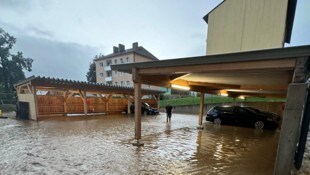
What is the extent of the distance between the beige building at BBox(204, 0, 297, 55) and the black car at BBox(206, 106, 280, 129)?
389 centimetres

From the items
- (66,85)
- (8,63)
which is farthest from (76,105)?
(8,63)

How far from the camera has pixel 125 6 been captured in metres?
12.9

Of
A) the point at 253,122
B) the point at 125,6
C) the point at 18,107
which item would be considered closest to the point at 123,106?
the point at 18,107

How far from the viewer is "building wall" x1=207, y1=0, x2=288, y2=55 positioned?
8.35 metres

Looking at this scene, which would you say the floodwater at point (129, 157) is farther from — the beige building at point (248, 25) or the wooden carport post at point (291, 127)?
the beige building at point (248, 25)

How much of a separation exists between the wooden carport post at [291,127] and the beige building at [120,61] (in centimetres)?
2713

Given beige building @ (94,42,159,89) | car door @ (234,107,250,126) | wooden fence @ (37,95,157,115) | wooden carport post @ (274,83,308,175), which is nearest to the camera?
wooden carport post @ (274,83,308,175)

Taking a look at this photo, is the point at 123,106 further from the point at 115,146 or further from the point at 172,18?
the point at 115,146

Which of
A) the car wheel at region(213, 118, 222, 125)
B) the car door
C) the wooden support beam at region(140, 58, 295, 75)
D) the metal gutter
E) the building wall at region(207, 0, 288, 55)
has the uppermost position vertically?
the building wall at region(207, 0, 288, 55)

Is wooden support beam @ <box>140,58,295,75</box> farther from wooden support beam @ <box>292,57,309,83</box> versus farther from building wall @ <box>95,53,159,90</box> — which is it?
building wall @ <box>95,53,159,90</box>

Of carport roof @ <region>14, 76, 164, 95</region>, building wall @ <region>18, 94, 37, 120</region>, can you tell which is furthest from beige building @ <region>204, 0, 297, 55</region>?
building wall @ <region>18, 94, 37, 120</region>

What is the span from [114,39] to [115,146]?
3890 centimetres

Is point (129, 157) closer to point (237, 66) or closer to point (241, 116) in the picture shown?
point (237, 66)

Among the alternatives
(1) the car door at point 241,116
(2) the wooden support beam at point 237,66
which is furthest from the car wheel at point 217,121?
(2) the wooden support beam at point 237,66
